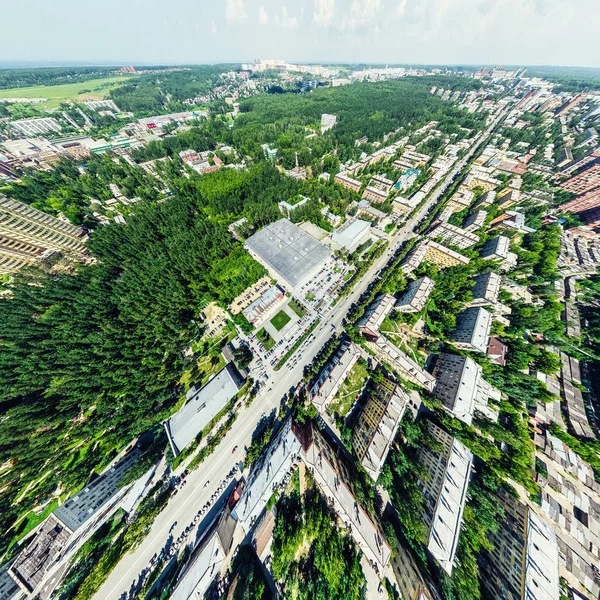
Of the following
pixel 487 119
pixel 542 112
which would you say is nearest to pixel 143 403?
pixel 487 119

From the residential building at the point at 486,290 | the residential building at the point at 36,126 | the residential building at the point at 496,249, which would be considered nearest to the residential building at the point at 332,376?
the residential building at the point at 486,290

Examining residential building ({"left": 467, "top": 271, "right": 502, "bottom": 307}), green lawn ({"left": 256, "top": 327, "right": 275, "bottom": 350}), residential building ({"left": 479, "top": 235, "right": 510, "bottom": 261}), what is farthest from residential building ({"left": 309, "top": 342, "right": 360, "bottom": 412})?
residential building ({"left": 479, "top": 235, "right": 510, "bottom": 261})

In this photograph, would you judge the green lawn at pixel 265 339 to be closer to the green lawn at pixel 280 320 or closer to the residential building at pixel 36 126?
the green lawn at pixel 280 320

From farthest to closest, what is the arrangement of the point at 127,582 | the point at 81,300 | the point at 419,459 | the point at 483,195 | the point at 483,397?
the point at 483,195, the point at 81,300, the point at 483,397, the point at 419,459, the point at 127,582

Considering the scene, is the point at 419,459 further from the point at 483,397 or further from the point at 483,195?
the point at 483,195

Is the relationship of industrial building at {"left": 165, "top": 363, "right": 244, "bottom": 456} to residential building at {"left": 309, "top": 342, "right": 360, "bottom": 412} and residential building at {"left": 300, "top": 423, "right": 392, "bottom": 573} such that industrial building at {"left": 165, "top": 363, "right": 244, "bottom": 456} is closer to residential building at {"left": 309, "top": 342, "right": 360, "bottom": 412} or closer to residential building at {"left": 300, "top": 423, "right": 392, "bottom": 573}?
residential building at {"left": 309, "top": 342, "right": 360, "bottom": 412}

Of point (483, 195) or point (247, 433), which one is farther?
point (483, 195)
